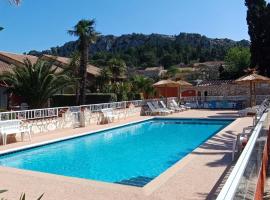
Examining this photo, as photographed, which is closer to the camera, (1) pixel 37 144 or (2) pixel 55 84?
(1) pixel 37 144

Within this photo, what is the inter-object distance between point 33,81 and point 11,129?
6365 millimetres

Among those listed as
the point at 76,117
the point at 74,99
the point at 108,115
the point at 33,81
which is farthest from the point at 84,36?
the point at 76,117

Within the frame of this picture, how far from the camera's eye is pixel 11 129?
12555 mm

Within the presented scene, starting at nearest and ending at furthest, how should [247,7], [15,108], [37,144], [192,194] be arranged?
[192,194]
[37,144]
[15,108]
[247,7]

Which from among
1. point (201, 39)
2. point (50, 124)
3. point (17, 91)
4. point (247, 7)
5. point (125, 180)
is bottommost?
point (125, 180)

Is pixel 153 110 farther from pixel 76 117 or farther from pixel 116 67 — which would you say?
pixel 116 67

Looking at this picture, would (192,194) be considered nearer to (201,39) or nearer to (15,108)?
(15,108)

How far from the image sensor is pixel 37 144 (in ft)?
41.0

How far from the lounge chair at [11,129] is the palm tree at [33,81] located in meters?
5.57

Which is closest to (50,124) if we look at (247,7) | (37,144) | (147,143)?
(37,144)

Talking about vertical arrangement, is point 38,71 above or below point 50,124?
above

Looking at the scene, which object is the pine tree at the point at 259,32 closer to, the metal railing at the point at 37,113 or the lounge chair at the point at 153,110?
the lounge chair at the point at 153,110

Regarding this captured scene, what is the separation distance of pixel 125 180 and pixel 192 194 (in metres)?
3.01

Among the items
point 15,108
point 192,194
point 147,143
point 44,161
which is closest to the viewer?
point 192,194
